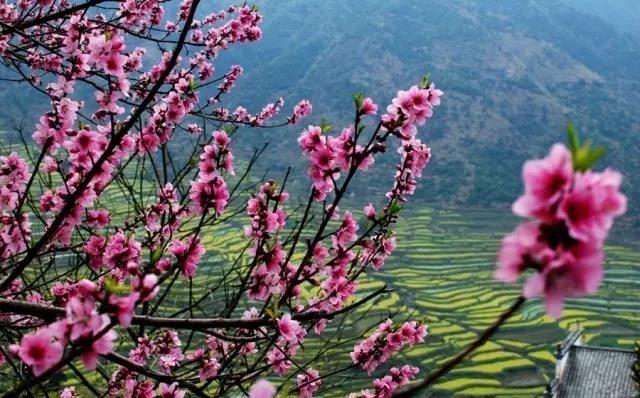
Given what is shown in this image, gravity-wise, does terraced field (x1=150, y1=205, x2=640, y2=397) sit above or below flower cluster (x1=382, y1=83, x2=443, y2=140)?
above

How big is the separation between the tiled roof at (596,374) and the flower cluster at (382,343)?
22381mm

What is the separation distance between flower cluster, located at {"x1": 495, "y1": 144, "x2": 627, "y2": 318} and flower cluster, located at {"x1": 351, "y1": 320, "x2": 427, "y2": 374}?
3201 millimetres

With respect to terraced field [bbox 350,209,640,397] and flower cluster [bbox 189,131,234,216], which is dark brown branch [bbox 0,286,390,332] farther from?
terraced field [bbox 350,209,640,397]

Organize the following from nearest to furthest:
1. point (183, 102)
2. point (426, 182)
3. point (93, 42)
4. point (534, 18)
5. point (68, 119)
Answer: point (93, 42)
point (68, 119)
point (183, 102)
point (426, 182)
point (534, 18)

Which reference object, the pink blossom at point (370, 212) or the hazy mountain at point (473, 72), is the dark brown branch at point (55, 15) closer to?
the pink blossom at point (370, 212)

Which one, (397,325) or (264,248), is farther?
(397,325)

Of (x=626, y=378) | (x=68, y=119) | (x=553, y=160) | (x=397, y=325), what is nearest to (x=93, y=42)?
(x=68, y=119)

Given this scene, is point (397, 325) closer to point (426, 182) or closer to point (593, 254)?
point (593, 254)

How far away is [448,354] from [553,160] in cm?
3551

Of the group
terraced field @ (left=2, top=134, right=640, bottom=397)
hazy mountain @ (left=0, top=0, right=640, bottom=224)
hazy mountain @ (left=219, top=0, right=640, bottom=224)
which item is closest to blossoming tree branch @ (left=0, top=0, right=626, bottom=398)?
terraced field @ (left=2, top=134, right=640, bottom=397)

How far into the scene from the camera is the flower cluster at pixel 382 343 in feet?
14.3

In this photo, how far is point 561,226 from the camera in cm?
120

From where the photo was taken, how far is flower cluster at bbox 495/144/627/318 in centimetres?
117

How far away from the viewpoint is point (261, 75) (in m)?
114
